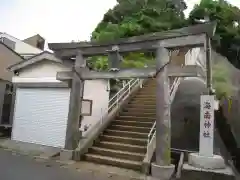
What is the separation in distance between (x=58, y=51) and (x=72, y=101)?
234cm

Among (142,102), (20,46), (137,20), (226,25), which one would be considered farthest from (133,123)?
(20,46)

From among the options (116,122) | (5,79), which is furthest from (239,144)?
(5,79)

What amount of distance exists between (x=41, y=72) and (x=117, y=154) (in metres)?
7.06

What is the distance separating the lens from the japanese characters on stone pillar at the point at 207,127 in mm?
7320

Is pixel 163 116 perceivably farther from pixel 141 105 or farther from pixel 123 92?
pixel 123 92

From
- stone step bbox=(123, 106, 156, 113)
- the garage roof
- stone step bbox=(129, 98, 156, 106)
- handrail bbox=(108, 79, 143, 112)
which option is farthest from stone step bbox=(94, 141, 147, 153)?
the garage roof

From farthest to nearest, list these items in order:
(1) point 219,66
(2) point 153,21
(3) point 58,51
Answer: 1. (2) point 153,21
2. (1) point 219,66
3. (3) point 58,51

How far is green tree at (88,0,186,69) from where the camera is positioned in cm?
2468

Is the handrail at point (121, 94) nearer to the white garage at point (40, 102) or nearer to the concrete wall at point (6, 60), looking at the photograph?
the white garage at point (40, 102)

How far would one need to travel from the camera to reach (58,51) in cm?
1071

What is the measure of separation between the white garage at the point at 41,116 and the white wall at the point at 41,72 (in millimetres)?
570

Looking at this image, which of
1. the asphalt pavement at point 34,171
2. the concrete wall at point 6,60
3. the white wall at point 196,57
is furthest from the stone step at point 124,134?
the concrete wall at point 6,60

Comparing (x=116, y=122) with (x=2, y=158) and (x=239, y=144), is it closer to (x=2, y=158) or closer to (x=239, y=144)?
(x=2, y=158)

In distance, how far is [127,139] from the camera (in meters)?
10.1
